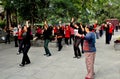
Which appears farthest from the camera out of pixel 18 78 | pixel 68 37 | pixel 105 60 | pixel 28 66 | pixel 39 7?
pixel 39 7

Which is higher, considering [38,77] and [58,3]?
[58,3]

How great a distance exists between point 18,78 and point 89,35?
2.81 m

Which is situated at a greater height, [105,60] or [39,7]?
[39,7]

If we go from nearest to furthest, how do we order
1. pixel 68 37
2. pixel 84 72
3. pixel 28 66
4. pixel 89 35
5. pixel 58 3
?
pixel 89 35, pixel 84 72, pixel 28 66, pixel 68 37, pixel 58 3


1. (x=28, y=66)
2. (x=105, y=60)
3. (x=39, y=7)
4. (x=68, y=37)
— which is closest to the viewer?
(x=28, y=66)

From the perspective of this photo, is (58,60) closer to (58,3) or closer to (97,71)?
(97,71)

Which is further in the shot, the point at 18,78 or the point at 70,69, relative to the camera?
the point at 70,69

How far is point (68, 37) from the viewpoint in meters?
21.4

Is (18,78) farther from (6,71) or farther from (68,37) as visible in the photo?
(68,37)

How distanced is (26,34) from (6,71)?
1.89m

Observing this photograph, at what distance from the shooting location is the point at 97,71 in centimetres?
1134

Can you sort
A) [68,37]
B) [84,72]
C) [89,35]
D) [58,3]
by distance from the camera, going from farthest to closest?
[58,3] → [68,37] → [84,72] → [89,35]

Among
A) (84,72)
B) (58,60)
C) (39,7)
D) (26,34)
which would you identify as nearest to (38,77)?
(84,72)

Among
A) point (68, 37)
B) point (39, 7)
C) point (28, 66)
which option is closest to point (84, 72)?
point (28, 66)
